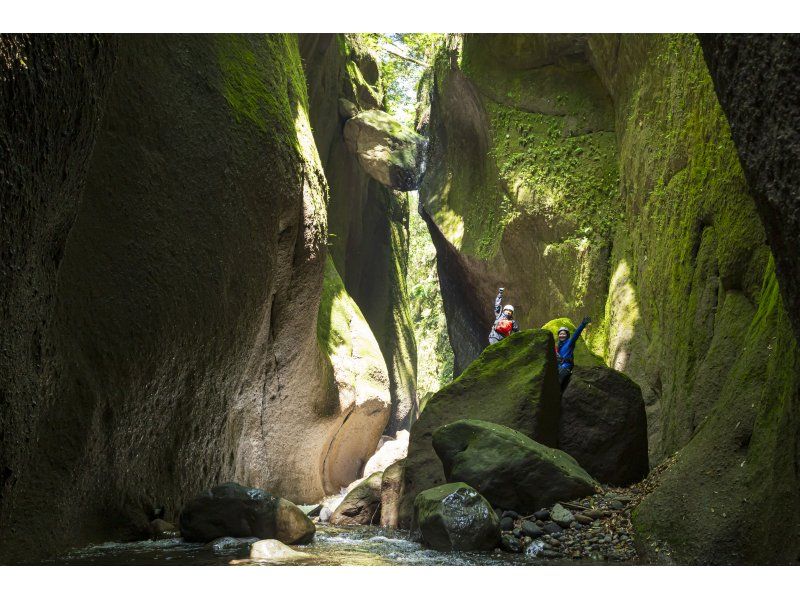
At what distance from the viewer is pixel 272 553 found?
5.13 metres

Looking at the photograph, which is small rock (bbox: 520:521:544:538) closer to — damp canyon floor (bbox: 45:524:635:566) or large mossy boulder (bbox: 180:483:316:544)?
damp canyon floor (bbox: 45:524:635:566)

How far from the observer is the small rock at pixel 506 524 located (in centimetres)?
585

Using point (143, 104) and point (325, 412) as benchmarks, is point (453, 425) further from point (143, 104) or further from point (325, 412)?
point (325, 412)

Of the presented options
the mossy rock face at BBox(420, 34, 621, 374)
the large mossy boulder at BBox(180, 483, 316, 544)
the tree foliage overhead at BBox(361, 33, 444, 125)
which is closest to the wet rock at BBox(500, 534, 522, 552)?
the large mossy boulder at BBox(180, 483, 316, 544)

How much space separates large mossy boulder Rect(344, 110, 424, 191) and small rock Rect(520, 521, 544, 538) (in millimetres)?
15568

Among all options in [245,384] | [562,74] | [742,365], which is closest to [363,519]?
[245,384]

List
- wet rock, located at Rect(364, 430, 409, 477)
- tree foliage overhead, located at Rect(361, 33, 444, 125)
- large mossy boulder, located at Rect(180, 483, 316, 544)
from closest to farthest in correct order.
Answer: large mossy boulder, located at Rect(180, 483, 316, 544) < wet rock, located at Rect(364, 430, 409, 477) < tree foliage overhead, located at Rect(361, 33, 444, 125)

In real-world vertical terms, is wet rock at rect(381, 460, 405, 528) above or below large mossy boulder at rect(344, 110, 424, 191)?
below

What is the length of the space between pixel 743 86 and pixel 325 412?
444 inches

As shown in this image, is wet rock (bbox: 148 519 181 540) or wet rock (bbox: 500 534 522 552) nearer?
wet rock (bbox: 500 534 522 552)

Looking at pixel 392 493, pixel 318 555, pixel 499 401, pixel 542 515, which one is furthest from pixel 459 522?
pixel 392 493

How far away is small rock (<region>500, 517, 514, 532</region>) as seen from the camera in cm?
585

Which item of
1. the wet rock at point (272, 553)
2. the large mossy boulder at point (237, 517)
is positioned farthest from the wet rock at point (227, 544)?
the wet rock at point (272, 553)

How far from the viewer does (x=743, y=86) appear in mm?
3236
